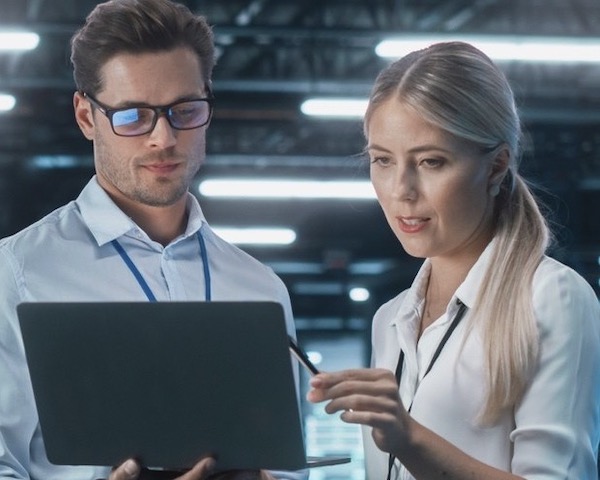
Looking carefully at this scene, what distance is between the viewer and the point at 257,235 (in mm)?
18969

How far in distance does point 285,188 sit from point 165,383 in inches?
509

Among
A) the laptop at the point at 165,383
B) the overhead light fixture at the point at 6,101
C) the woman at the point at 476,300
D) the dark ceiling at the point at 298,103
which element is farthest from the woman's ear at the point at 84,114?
the overhead light fixture at the point at 6,101

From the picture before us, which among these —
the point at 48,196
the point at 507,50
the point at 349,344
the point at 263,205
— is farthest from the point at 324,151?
the point at 349,344

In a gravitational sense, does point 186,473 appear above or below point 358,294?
above

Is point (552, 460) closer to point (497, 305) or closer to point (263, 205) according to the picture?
point (497, 305)

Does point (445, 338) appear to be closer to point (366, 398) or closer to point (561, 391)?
point (561, 391)

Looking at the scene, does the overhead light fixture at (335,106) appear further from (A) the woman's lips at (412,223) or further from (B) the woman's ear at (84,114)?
(A) the woman's lips at (412,223)

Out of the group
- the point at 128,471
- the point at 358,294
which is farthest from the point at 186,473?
the point at 358,294

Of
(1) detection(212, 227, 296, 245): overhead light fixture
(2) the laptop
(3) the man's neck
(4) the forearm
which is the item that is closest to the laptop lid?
(2) the laptop

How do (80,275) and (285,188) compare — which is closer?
(80,275)

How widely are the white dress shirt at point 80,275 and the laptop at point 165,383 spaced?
258 mm

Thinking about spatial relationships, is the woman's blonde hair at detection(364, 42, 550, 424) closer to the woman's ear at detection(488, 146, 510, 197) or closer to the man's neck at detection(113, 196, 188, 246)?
the woman's ear at detection(488, 146, 510, 197)

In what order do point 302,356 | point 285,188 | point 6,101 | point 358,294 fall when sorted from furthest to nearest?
point 358,294 → point 285,188 → point 6,101 → point 302,356

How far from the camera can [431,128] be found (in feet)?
7.91
